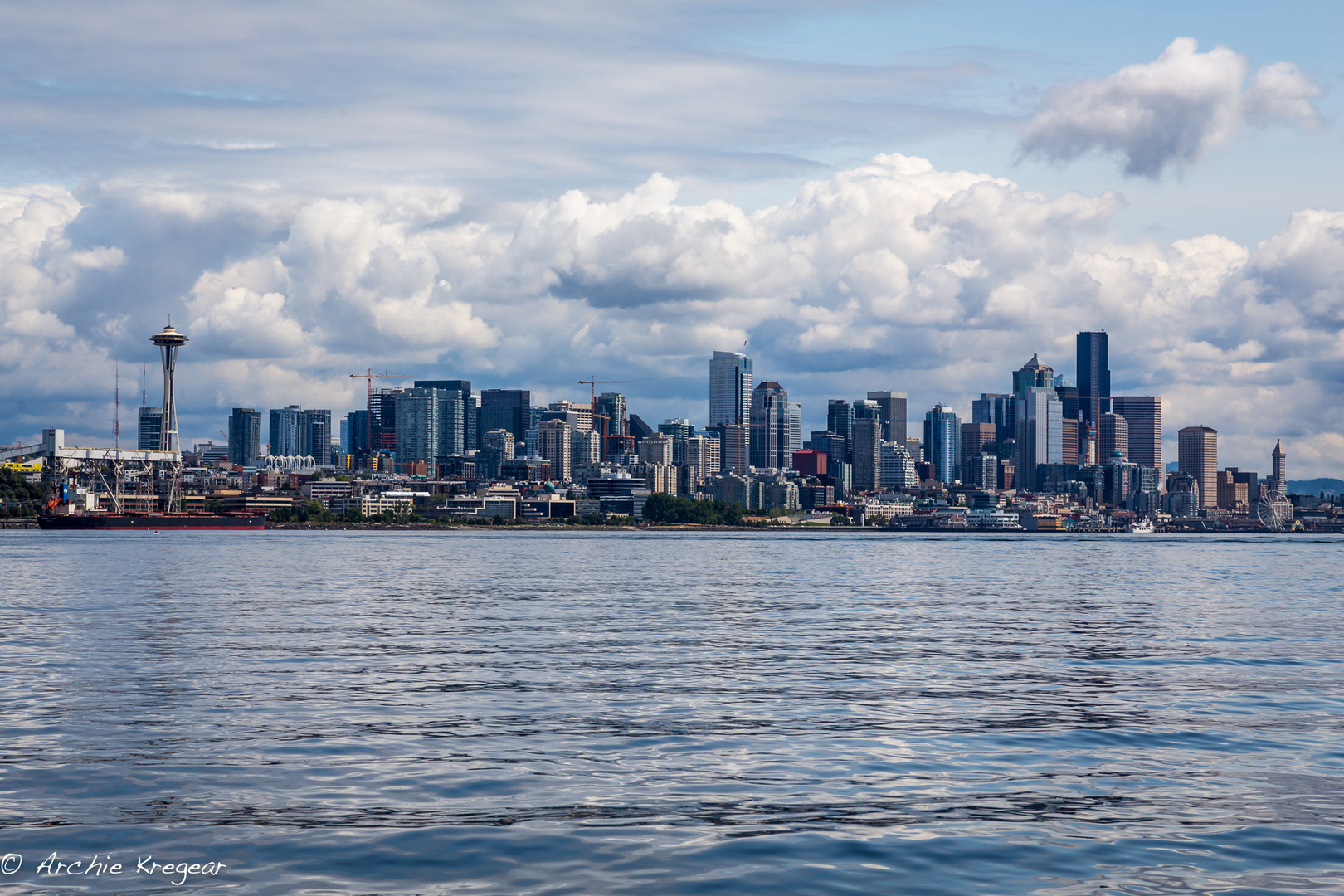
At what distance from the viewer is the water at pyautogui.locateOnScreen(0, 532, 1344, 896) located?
1493 cm

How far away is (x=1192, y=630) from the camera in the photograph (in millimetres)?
47562

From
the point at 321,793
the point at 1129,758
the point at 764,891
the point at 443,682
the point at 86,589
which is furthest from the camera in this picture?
the point at 86,589

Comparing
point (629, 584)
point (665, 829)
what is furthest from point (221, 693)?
point (629, 584)

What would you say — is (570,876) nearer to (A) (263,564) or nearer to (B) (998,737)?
(B) (998,737)

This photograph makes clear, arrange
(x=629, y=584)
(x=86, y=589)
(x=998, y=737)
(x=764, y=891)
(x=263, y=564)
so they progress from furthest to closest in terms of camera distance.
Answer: (x=263, y=564), (x=629, y=584), (x=86, y=589), (x=998, y=737), (x=764, y=891)

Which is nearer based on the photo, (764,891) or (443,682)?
(764,891)

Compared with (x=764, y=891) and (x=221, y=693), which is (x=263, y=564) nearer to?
(x=221, y=693)

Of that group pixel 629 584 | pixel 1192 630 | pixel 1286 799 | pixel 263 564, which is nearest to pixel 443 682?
pixel 1286 799

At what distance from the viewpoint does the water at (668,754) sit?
14930mm

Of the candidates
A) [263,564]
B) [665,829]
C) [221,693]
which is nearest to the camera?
[665,829]

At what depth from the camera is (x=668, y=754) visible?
21.4 m

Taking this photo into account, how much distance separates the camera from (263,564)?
10156 cm

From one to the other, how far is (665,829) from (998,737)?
9.12 m

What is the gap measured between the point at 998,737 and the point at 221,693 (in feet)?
54.1
